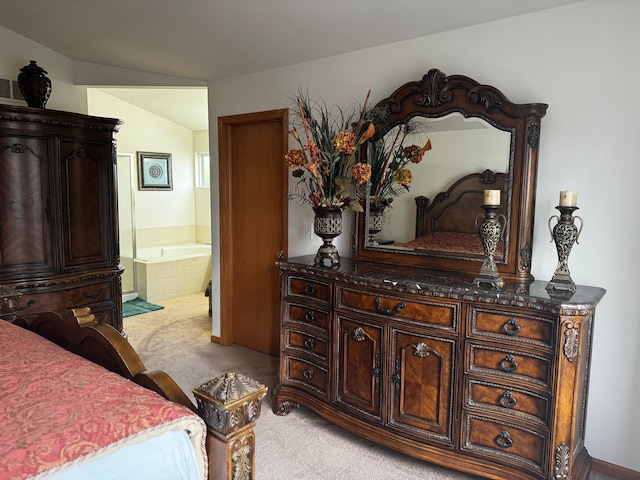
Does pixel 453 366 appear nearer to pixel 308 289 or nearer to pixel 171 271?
pixel 308 289

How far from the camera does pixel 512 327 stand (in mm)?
2084

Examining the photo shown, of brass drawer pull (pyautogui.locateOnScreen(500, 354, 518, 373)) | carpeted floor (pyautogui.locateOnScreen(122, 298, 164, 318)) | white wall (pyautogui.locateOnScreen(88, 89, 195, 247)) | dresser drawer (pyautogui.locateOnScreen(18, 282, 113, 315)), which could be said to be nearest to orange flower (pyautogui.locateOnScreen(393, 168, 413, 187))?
brass drawer pull (pyautogui.locateOnScreen(500, 354, 518, 373))

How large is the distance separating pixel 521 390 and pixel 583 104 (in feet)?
4.76

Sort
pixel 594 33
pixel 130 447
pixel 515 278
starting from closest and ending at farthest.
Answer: pixel 130 447
pixel 594 33
pixel 515 278

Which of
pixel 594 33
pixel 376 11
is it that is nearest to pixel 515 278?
pixel 594 33

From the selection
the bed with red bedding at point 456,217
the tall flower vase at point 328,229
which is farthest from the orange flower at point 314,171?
the bed with red bedding at point 456,217

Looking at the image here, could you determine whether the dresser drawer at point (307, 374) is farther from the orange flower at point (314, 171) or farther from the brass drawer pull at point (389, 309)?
the orange flower at point (314, 171)

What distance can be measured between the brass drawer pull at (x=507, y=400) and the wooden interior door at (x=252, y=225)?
6.93ft

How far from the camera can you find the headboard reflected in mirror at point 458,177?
244cm

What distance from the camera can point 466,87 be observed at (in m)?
2.56

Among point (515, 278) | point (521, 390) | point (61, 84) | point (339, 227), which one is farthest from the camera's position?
point (61, 84)

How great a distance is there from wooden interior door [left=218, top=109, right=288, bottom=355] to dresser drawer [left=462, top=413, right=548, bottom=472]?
6.68 ft

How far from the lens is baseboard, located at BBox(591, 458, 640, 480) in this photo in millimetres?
2301

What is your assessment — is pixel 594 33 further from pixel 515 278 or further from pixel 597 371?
pixel 597 371
